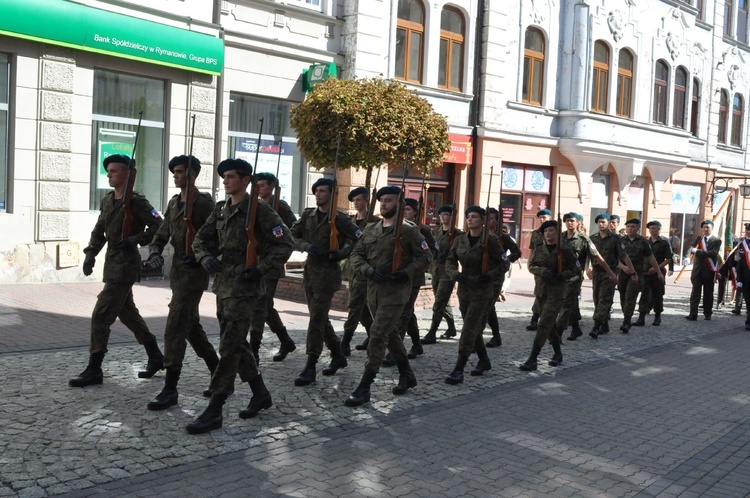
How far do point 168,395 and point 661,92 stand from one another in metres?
25.9

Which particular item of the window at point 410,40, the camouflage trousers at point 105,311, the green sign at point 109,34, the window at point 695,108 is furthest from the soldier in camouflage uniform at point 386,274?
the window at point 695,108

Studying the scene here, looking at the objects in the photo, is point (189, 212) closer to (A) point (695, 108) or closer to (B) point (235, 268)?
(B) point (235, 268)

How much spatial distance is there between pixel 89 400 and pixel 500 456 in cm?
318

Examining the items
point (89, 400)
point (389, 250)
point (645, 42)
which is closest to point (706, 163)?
point (645, 42)

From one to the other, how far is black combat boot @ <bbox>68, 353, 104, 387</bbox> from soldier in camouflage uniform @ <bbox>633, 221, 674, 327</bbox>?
9.68 metres

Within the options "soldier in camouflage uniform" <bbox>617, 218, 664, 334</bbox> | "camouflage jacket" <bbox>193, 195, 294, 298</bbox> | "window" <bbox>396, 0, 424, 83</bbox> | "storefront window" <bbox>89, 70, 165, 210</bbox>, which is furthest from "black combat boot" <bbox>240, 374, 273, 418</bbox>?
"window" <bbox>396, 0, 424, 83</bbox>

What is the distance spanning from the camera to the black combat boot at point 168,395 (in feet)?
21.6

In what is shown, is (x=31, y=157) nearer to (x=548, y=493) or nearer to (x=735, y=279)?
(x=548, y=493)

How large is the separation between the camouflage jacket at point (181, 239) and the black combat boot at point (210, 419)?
98 cm

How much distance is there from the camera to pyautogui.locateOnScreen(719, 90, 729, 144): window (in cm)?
3381

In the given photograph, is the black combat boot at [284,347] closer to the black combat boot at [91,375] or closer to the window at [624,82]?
the black combat boot at [91,375]

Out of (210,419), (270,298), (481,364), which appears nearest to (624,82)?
(481,364)

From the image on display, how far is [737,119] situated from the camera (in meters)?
35.2

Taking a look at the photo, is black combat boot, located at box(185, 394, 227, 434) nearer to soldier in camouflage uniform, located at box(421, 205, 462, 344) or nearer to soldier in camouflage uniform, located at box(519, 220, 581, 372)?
soldier in camouflage uniform, located at box(519, 220, 581, 372)
